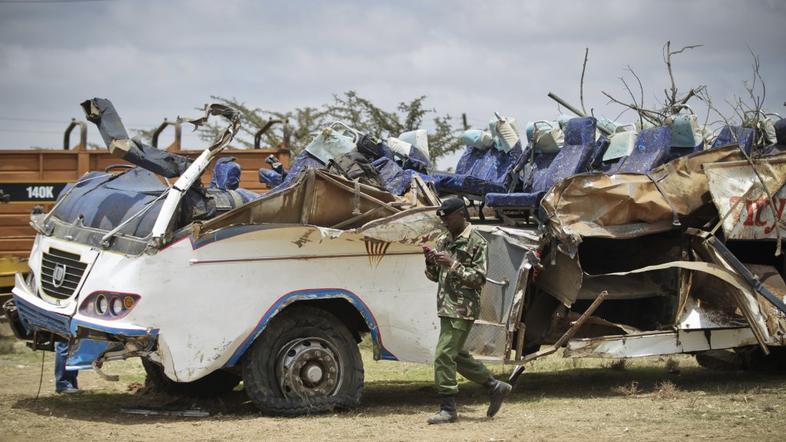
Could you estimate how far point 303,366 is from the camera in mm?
7238

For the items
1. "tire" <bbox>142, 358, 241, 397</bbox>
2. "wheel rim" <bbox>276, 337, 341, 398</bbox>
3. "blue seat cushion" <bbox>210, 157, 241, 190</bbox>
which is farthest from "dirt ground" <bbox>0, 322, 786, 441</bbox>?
"blue seat cushion" <bbox>210, 157, 241, 190</bbox>

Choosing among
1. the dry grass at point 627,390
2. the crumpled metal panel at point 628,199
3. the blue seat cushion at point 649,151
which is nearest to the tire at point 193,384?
the crumpled metal panel at point 628,199

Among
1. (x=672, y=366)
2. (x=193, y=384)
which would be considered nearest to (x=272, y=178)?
(x=193, y=384)

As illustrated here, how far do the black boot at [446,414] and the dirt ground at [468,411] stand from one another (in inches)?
2.9

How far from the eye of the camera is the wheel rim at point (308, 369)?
7160 millimetres

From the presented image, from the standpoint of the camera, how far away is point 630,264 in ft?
30.3

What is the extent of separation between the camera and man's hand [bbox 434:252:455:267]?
6.70 m

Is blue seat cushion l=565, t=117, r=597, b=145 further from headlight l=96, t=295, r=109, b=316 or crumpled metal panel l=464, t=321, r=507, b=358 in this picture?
headlight l=96, t=295, r=109, b=316

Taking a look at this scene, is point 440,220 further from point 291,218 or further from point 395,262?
point 291,218

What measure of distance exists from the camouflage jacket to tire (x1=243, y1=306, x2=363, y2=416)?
1015 mm

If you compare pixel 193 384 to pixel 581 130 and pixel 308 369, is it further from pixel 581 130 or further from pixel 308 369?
pixel 581 130

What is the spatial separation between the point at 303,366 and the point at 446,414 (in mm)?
1152

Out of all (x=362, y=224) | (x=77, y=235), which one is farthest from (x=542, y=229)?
(x=77, y=235)

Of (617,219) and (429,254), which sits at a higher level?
(617,219)
